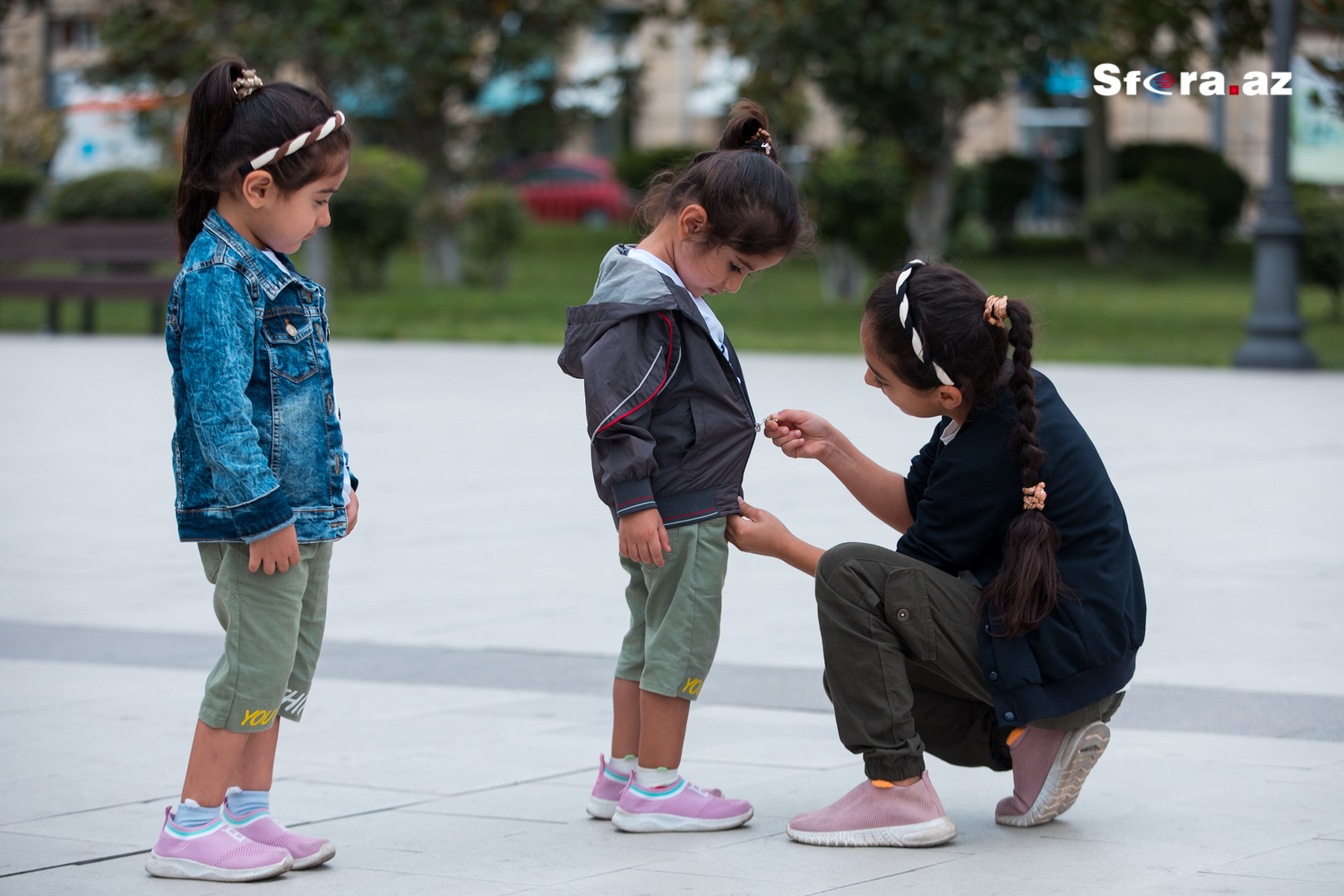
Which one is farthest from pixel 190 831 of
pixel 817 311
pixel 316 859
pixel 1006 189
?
pixel 1006 189

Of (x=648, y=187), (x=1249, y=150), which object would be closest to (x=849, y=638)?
(x=648, y=187)

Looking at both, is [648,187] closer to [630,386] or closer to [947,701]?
[630,386]

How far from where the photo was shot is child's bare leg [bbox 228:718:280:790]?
297 centimetres

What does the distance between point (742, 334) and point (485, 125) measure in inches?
464

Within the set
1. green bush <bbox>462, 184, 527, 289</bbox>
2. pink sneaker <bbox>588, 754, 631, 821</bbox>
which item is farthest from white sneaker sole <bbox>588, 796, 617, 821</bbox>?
green bush <bbox>462, 184, 527, 289</bbox>

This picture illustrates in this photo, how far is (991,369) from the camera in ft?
9.80

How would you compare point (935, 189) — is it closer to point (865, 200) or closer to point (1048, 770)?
point (865, 200)

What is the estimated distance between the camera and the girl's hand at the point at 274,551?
9.05 feet

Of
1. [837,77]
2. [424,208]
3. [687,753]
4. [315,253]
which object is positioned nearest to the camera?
[687,753]

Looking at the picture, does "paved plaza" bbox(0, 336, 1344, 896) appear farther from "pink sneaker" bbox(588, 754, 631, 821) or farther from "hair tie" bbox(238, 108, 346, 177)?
"hair tie" bbox(238, 108, 346, 177)

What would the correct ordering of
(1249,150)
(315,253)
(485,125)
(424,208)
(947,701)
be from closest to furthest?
(947,701)
(315,253)
(424,208)
(485,125)
(1249,150)

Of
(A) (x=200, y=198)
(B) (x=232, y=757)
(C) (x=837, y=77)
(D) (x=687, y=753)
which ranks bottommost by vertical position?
(D) (x=687, y=753)

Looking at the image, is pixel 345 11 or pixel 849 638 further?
pixel 345 11

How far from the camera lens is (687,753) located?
367cm
